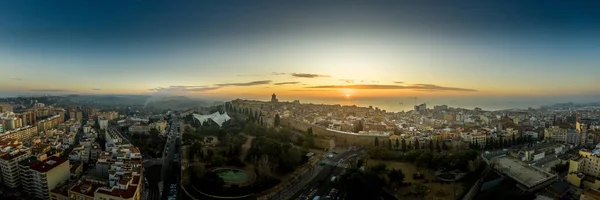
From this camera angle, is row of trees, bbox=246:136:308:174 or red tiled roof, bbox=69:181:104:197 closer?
red tiled roof, bbox=69:181:104:197

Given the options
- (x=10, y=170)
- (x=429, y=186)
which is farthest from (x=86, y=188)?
(x=429, y=186)

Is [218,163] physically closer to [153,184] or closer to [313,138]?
[153,184]

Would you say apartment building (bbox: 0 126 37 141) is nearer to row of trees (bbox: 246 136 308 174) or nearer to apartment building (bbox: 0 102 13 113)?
apartment building (bbox: 0 102 13 113)

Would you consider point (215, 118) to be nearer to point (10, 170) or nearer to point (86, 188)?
point (10, 170)

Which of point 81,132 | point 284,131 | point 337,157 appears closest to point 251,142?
point 284,131

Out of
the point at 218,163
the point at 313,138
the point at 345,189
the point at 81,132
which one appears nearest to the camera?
the point at 345,189

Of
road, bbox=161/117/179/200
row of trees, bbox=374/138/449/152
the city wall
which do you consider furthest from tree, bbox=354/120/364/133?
road, bbox=161/117/179/200

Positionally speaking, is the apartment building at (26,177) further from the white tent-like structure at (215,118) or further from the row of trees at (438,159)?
the white tent-like structure at (215,118)
